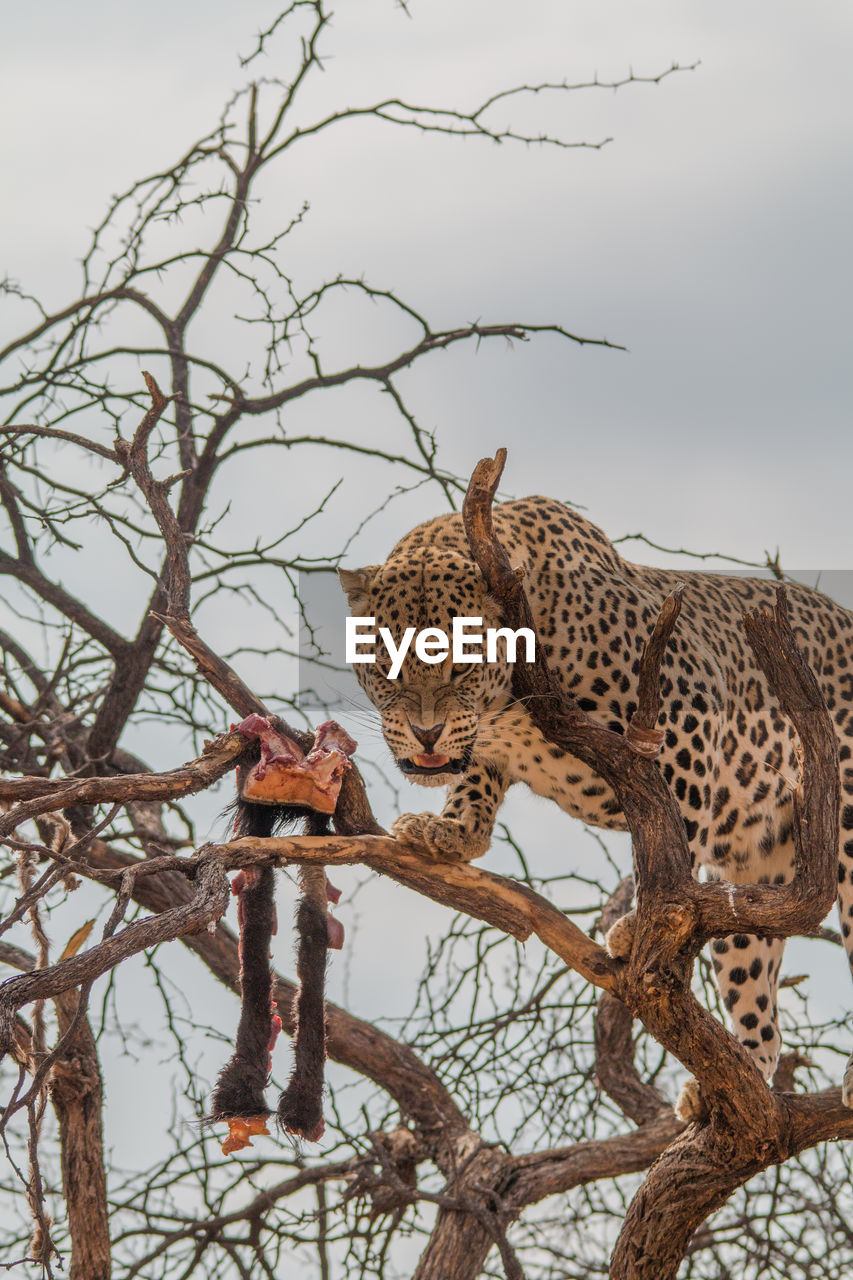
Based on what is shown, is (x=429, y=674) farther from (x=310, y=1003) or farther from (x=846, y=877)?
(x=846, y=877)

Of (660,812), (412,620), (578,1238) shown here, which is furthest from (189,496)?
(578,1238)

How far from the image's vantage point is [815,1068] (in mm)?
6828

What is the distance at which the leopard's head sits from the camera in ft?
15.8

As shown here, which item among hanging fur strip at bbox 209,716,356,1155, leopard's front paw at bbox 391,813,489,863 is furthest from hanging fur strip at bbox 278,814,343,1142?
leopard's front paw at bbox 391,813,489,863

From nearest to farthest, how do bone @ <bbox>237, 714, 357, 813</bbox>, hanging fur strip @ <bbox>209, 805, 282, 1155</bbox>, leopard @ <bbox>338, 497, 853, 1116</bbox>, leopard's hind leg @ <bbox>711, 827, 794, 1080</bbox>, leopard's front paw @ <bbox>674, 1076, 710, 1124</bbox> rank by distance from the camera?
hanging fur strip @ <bbox>209, 805, 282, 1155</bbox>
bone @ <bbox>237, 714, 357, 813</bbox>
leopard @ <bbox>338, 497, 853, 1116</bbox>
leopard's front paw @ <bbox>674, 1076, 710, 1124</bbox>
leopard's hind leg @ <bbox>711, 827, 794, 1080</bbox>

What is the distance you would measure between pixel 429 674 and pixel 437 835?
53cm

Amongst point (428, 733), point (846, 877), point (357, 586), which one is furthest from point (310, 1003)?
point (846, 877)

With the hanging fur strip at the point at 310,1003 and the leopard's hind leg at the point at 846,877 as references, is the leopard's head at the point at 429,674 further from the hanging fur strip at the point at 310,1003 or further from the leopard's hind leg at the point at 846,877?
the leopard's hind leg at the point at 846,877

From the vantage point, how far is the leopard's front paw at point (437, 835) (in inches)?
190

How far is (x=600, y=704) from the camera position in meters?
5.20

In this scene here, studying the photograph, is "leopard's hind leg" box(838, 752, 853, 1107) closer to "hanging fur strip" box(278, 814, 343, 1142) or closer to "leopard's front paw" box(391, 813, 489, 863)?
"leopard's front paw" box(391, 813, 489, 863)

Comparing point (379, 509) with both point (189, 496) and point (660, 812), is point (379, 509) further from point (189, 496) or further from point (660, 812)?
point (660, 812)

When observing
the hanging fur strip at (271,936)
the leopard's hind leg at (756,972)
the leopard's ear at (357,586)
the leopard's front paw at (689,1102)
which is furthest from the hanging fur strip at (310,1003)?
the leopard's hind leg at (756,972)

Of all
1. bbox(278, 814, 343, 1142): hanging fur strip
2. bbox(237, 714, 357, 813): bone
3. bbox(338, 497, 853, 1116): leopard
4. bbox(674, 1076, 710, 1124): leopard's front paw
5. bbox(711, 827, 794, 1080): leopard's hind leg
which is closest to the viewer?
bbox(278, 814, 343, 1142): hanging fur strip
